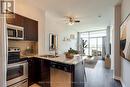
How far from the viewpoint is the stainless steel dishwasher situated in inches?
104

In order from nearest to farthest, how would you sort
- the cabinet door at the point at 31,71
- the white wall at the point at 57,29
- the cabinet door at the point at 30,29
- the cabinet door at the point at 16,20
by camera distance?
the cabinet door at the point at 16,20 → the cabinet door at the point at 31,71 → the cabinet door at the point at 30,29 → the white wall at the point at 57,29

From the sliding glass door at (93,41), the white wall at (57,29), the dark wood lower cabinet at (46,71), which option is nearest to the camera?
the dark wood lower cabinet at (46,71)

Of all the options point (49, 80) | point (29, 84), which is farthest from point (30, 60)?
point (49, 80)

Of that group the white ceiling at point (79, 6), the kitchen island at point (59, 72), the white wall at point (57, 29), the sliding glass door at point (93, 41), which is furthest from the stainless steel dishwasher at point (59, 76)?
the sliding glass door at point (93, 41)

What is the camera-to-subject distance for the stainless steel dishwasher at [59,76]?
265 centimetres

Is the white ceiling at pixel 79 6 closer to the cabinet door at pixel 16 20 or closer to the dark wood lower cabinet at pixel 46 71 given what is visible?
the cabinet door at pixel 16 20

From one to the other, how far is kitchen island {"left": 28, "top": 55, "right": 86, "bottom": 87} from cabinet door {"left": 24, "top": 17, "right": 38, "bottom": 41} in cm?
80

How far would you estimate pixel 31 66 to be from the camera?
3.53 m

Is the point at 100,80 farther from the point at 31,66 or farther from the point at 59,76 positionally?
the point at 31,66

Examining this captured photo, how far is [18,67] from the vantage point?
→ 10.0ft

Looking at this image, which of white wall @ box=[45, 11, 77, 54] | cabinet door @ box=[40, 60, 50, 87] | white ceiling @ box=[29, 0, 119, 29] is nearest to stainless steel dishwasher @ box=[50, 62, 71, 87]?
cabinet door @ box=[40, 60, 50, 87]

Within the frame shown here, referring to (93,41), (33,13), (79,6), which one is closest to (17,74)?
(33,13)

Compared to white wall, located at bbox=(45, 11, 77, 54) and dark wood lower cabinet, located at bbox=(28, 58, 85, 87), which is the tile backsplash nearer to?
dark wood lower cabinet, located at bbox=(28, 58, 85, 87)

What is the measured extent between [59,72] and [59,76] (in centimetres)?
11
